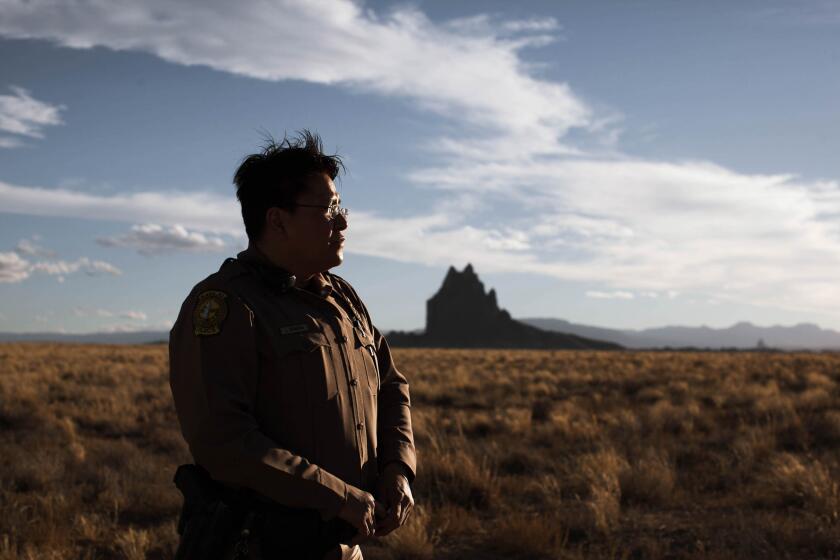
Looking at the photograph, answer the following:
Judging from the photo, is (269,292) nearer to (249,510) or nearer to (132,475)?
(249,510)

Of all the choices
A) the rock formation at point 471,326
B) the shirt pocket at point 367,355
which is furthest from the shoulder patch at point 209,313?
the rock formation at point 471,326

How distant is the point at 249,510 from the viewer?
2078 mm

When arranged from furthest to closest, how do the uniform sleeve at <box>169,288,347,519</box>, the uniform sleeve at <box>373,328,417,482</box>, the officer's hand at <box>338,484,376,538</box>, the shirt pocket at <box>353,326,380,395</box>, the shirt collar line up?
the uniform sleeve at <box>373,328,417,482</box>
the shirt pocket at <box>353,326,380,395</box>
the shirt collar
the officer's hand at <box>338,484,376,538</box>
the uniform sleeve at <box>169,288,347,519</box>

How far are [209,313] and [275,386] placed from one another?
11.7 inches

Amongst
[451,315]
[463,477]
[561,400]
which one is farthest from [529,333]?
[463,477]

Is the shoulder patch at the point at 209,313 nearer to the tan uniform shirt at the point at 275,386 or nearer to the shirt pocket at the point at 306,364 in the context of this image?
the tan uniform shirt at the point at 275,386

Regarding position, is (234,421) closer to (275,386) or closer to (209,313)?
(275,386)

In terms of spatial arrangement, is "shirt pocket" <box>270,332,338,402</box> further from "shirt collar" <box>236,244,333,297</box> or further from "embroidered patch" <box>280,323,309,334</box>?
"shirt collar" <box>236,244,333,297</box>

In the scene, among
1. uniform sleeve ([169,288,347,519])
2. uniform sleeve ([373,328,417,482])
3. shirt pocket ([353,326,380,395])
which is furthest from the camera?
uniform sleeve ([373,328,417,482])

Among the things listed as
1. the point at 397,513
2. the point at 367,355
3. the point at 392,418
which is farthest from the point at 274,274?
the point at 397,513

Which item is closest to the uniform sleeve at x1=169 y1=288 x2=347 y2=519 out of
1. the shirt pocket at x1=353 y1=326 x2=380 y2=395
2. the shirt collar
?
the shirt collar

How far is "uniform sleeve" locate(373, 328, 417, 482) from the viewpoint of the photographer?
8.12ft

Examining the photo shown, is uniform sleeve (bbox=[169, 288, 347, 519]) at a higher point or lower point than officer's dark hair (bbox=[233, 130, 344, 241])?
lower

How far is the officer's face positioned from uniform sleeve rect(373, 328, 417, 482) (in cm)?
46
